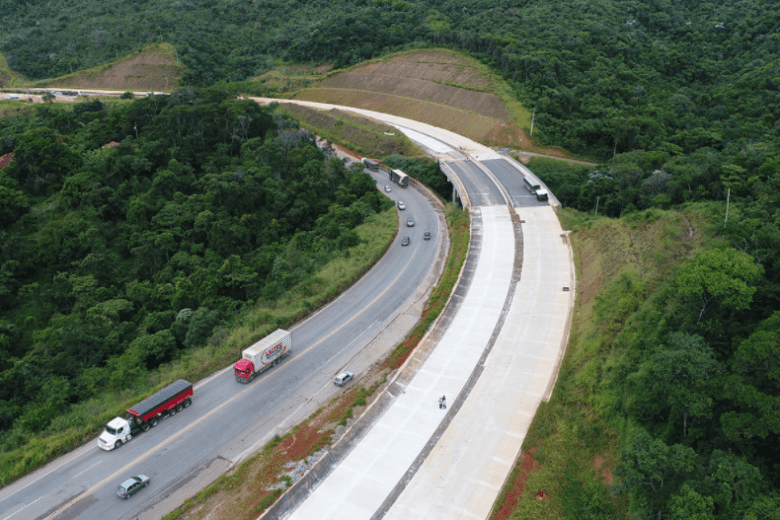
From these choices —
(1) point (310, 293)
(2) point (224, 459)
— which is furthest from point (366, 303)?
(2) point (224, 459)

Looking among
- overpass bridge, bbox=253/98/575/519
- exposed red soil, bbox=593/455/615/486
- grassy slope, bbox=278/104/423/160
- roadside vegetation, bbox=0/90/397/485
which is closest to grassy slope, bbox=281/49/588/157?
grassy slope, bbox=278/104/423/160

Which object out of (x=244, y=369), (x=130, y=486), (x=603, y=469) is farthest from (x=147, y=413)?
(x=603, y=469)

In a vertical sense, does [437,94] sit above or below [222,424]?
above

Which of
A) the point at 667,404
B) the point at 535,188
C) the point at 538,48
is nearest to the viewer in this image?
the point at 667,404

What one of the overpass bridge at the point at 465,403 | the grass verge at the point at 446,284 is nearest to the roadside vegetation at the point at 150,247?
the grass verge at the point at 446,284

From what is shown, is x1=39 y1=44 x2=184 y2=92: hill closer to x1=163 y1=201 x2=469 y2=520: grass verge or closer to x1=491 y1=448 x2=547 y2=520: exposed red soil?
x1=163 y1=201 x2=469 y2=520: grass verge

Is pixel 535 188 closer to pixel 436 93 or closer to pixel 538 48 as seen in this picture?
pixel 436 93
